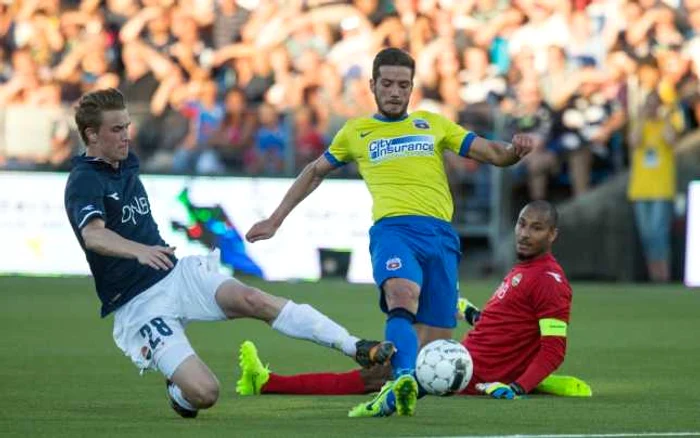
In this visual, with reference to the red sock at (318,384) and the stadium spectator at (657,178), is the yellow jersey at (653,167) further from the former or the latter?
the red sock at (318,384)

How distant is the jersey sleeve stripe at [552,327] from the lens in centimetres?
1016

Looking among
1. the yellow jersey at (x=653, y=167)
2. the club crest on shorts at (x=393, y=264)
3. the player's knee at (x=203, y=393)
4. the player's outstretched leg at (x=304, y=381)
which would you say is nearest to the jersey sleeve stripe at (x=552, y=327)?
the player's outstretched leg at (x=304, y=381)

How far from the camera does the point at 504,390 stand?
10.1 metres

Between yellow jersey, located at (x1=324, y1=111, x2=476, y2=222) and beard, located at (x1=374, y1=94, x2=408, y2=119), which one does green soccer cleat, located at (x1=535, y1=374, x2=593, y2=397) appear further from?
beard, located at (x1=374, y1=94, x2=408, y2=119)

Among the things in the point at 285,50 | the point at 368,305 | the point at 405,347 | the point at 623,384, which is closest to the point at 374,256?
the point at 405,347

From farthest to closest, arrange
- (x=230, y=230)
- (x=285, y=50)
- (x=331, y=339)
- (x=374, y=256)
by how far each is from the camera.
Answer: (x=285, y=50)
(x=230, y=230)
(x=374, y=256)
(x=331, y=339)

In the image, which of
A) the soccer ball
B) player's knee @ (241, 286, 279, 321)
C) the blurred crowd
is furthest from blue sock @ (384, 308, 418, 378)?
the blurred crowd

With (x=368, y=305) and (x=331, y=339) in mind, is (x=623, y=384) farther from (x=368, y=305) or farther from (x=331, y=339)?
(x=368, y=305)

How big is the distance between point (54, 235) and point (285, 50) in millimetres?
4500

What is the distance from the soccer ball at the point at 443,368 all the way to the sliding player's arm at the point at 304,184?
1.41 meters

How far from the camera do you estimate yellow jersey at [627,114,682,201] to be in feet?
72.9

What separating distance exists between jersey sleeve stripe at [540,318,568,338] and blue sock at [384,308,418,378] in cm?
104

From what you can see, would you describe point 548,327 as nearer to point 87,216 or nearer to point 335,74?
point 87,216

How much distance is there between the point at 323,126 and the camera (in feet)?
75.8
